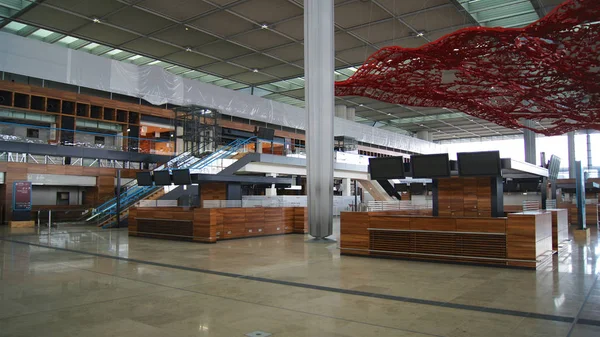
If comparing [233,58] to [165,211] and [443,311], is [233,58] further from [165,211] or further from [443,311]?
[443,311]

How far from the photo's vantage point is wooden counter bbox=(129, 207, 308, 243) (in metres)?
14.0

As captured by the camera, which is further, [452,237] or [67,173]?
[67,173]

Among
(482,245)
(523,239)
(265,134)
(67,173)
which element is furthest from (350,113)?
(523,239)

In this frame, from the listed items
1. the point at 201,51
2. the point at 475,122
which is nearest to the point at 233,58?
the point at 201,51

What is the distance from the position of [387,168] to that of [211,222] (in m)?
5.84

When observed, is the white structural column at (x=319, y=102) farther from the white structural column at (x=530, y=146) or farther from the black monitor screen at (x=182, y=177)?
the white structural column at (x=530, y=146)

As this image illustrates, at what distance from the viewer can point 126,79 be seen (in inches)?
861

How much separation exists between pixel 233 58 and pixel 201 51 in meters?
1.91

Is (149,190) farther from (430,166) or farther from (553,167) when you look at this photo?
(553,167)

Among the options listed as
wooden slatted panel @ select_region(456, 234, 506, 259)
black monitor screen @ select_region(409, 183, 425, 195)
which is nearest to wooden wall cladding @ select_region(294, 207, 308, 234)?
wooden slatted panel @ select_region(456, 234, 506, 259)

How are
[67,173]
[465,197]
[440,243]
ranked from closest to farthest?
[440,243]
[465,197]
[67,173]

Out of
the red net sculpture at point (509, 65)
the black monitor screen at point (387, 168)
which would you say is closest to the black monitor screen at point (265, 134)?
the red net sculpture at point (509, 65)

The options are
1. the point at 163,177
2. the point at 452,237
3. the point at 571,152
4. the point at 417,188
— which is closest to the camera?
the point at 452,237

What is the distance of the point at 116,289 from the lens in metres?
6.51
